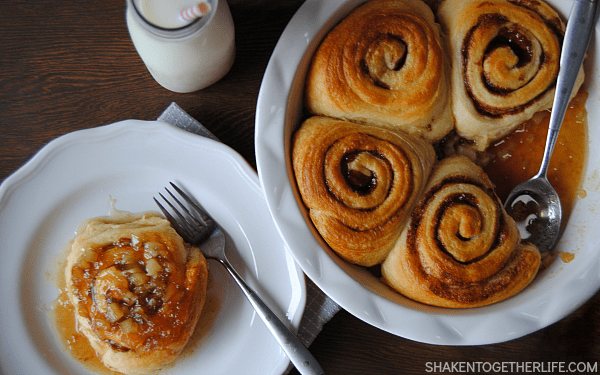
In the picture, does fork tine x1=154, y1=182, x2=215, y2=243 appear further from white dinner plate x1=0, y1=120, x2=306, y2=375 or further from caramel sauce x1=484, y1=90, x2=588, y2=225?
caramel sauce x1=484, y1=90, x2=588, y2=225

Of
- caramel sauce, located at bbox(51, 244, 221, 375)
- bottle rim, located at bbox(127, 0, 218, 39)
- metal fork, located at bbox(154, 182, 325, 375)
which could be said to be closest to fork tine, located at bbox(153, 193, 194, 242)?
metal fork, located at bbox(154, 182, 325, 375)

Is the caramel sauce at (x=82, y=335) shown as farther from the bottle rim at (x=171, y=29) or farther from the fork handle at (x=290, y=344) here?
the bottle rim at (x=171, y=29)

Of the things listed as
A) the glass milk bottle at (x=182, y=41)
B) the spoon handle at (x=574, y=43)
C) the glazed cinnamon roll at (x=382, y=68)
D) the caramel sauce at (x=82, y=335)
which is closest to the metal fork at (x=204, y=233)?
the caramel sauce at (x=82, y=335)

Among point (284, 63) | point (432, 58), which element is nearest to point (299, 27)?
point (284, 63)

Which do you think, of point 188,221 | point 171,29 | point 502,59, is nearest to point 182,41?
point 171,29

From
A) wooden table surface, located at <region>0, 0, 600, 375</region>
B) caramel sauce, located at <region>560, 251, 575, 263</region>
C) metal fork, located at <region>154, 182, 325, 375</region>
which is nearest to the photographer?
caramel sauce, located at <region>560, 251, 575, 263</region>

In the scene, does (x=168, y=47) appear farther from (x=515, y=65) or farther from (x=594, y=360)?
(x=594, y=360)
